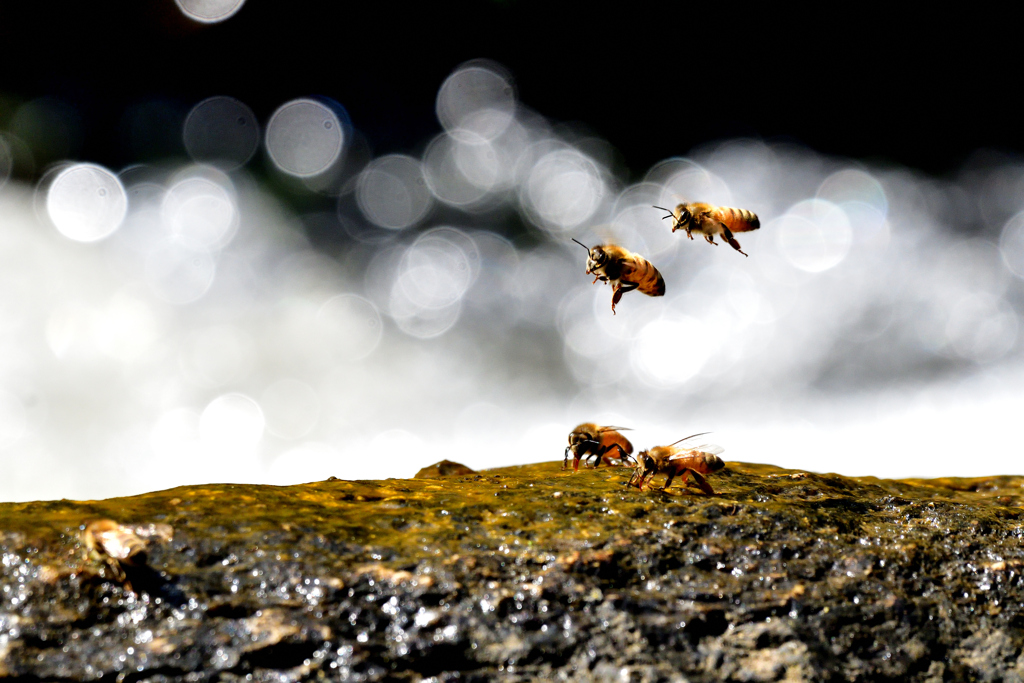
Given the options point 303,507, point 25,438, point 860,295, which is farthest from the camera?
point 860,295

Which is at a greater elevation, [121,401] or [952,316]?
[952,316]

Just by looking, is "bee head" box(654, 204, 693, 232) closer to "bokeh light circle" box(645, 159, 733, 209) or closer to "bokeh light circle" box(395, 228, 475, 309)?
"bokeh light circle" box(395, 228, 475, 309)

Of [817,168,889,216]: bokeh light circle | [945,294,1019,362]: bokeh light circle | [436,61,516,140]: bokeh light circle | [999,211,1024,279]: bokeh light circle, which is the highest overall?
[436,61,516,140]: bokeh light circle

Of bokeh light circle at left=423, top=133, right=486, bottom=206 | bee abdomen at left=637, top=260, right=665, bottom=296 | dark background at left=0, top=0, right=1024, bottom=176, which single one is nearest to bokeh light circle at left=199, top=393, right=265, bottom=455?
bokeh light circle at left=423, top=133, right=486, bottom=206

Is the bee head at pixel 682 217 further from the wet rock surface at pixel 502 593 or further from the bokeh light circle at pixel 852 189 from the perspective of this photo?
the bokeh light circle at pixel 852 189

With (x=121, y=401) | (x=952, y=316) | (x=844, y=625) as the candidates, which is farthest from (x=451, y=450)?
(x=844, y=625)

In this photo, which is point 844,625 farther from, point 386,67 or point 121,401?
point 386,67

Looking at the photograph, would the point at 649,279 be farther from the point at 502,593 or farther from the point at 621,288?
the point at 502,593
